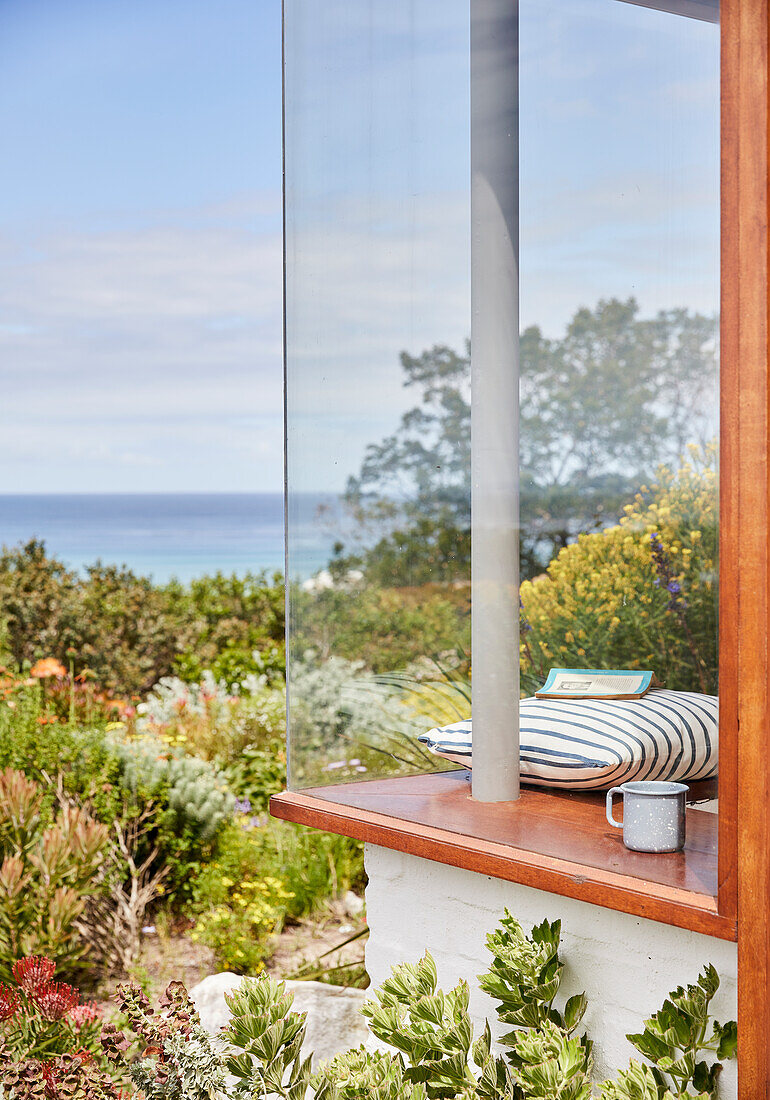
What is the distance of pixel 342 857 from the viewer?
351 centimetres

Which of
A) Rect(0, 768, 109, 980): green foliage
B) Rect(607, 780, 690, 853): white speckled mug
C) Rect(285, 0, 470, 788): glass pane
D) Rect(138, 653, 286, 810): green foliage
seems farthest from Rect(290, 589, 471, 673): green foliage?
Rect(138, 653, 286, 810): green foliage

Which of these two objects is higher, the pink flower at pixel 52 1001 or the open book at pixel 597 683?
the open book at pixel 597 683

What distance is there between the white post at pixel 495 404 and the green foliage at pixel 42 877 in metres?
1.61

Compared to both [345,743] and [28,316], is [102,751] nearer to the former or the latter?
[345,743]

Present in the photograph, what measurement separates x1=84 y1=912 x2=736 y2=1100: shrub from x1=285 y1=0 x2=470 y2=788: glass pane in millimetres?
508

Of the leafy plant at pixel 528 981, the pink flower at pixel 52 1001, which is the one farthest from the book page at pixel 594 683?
the pink flower at pixel 52 1001

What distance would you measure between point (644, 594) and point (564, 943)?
62cm

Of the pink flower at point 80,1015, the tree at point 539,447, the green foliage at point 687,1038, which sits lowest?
the pink flower at point 80,1015

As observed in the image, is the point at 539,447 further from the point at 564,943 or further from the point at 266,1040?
the point at 266,1040

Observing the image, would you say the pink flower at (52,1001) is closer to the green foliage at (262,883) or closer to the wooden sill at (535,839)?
the wooden sill at (535,839)

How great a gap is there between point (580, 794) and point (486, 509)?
501 millimetres

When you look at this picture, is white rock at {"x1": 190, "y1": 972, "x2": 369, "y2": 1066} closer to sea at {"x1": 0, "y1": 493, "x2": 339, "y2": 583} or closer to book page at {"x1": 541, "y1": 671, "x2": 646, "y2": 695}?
book page at {"x1": 541, "y1": 671, "x2": 646, "y2": 695}

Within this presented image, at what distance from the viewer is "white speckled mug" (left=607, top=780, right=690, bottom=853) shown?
4.62ft

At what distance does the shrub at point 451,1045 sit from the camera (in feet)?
4.01
